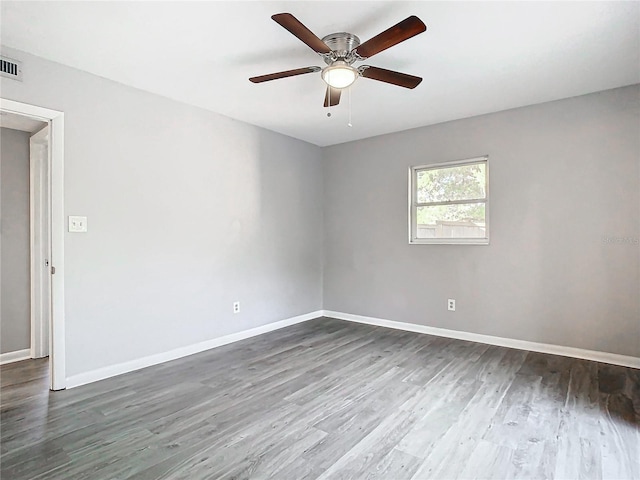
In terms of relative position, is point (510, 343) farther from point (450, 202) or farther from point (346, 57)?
point (346, 57)

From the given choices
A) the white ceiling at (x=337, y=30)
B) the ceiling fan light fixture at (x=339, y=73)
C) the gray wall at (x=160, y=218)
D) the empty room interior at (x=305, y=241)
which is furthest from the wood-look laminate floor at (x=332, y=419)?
the white ceiling at (x=337, y=30)

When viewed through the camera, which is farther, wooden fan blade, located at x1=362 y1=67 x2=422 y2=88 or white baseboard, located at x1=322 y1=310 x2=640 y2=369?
white baseboard, located at x1=322 y1=310 x2=640 y2=369

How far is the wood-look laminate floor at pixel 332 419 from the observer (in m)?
1.87

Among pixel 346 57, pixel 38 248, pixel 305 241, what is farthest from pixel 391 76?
pixel 38 248

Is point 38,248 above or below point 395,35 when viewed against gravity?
below

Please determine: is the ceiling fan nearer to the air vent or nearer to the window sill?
the air vent

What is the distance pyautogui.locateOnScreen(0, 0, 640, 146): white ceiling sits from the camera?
7.14ft

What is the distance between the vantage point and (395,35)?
79.4 inches

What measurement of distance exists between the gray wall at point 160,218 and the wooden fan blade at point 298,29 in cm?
199

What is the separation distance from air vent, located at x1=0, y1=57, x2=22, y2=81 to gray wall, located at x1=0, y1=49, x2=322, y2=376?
0.13 feet

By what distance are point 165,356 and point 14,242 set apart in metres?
2.01

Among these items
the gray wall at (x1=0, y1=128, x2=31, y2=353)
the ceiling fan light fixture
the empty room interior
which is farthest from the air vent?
the ceiling fan light fixture

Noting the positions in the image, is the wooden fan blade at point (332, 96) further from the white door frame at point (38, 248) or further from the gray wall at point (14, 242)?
the gray wall at point (14, 242)

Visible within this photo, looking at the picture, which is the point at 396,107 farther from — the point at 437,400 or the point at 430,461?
the point at 430,461
